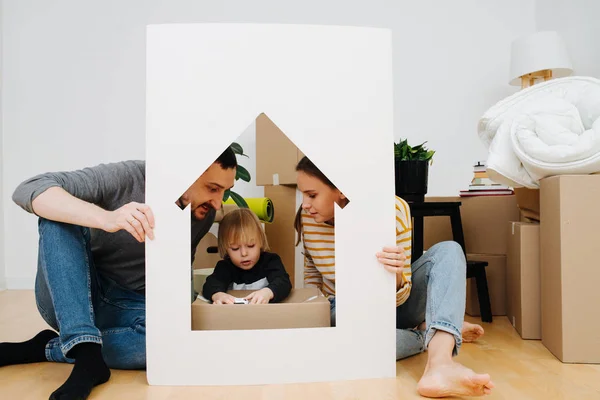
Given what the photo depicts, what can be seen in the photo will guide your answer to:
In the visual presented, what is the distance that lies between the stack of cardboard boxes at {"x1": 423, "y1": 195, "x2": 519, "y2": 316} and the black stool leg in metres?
0.11

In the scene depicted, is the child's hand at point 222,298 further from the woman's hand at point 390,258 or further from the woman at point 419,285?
the woman's hand at point 390,258

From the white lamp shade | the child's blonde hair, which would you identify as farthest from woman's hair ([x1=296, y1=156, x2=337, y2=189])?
the white lamp shade

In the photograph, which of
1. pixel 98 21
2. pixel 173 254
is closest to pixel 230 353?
pixel 173 254

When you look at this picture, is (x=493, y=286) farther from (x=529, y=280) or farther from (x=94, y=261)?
(x=94, y=261)

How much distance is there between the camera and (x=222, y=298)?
140 cm

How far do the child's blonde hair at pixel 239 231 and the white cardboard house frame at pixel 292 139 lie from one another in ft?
1.44

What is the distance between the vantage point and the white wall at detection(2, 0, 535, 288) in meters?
3.02

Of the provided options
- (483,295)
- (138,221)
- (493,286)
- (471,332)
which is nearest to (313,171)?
(138,221)

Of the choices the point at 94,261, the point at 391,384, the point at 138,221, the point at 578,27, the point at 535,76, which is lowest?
the point at 391,384

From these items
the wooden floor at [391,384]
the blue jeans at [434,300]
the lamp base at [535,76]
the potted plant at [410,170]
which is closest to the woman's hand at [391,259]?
the blue jeans at [434,300]

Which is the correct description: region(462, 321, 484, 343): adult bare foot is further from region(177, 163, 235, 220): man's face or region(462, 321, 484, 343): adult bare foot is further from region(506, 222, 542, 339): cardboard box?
region(177, 163, 235, 220): man's face

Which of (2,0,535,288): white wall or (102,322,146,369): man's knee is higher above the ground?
(2,0,535,288): white wall

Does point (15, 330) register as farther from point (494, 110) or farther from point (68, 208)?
point (494, 110)

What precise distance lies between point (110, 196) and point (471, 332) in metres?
1.11
